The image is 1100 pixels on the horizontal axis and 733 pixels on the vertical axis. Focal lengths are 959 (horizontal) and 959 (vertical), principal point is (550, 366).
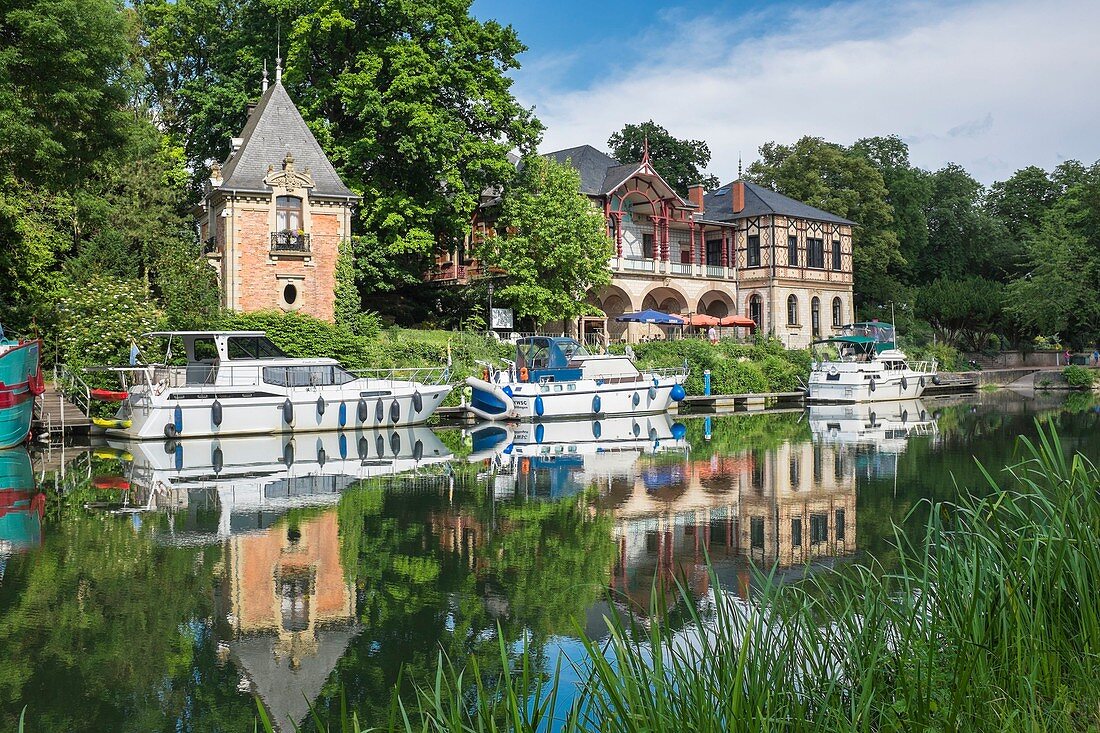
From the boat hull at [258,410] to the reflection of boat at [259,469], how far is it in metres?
0.34

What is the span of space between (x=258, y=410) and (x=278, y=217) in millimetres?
9528

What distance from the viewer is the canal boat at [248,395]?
22859 mm

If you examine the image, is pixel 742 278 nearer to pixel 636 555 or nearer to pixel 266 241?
pixel 266 241

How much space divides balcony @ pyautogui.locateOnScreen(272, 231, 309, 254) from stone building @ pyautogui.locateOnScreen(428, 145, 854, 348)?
978 centimetres

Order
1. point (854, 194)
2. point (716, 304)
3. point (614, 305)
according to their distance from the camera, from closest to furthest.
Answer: point (614, 305)
point (716, 304)
point (854, 194)

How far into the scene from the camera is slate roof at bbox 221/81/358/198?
31.0m

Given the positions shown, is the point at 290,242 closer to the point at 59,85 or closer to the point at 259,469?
the point at 59,85

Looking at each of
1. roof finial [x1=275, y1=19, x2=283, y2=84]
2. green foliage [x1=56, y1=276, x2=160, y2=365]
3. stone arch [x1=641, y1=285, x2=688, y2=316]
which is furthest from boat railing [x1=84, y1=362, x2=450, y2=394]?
stone arch [x1=641, y1=285, x2=688, y2=316]

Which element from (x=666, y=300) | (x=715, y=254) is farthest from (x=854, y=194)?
(x=666, y=300)

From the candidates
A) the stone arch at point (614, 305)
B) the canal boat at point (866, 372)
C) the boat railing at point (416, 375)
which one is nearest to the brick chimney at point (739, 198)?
the stone arch at point (614, 305)

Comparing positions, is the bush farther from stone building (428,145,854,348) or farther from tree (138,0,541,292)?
tree (138,0,541,292)

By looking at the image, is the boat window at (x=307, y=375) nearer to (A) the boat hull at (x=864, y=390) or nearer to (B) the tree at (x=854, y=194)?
(A) the boat hull at (x=864, y=390)

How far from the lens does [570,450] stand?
826 inches

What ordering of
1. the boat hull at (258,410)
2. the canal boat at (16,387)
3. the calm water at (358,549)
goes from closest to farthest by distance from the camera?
the calm water at (358,549)
the canal boat at (16,387)
the boat hull at (258,410)
